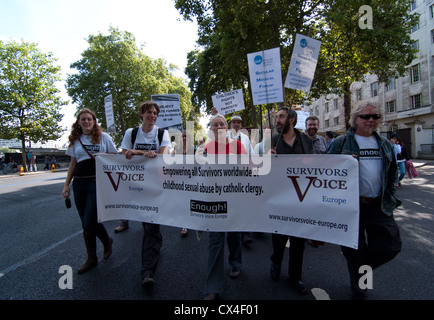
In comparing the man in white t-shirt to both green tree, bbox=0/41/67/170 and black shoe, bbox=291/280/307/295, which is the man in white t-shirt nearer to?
black shoe, bbox=291/280/307/295

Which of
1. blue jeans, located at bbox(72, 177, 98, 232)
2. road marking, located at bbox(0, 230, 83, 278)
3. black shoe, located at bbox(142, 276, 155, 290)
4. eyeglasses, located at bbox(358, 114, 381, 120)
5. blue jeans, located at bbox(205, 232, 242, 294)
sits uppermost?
eyeglasses, located at bbox(358, 114, 381, 120)

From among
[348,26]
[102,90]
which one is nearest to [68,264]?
[348,26]

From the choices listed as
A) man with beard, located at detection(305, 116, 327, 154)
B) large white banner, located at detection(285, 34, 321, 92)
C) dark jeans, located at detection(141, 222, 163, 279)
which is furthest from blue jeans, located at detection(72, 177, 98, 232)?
man with beard, located at detection(305, 116, 327, 154)

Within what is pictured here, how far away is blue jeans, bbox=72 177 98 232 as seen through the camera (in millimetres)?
3047

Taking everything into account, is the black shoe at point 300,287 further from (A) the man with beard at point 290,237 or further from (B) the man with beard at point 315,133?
(B) the man with beard at point 315,133

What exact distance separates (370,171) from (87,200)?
3398 mm

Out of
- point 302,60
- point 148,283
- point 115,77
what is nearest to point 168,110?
point 302,60

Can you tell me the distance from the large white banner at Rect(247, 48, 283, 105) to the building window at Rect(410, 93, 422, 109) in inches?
1247

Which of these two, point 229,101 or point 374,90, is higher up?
point 374,90

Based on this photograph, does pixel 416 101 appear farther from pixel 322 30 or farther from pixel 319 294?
pixel 319 294

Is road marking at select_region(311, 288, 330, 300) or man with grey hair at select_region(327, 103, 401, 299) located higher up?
man with grey hair at select_region(327, 103, 401, 299)

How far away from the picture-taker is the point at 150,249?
2.76 m

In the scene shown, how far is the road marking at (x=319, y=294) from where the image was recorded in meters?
2.41
